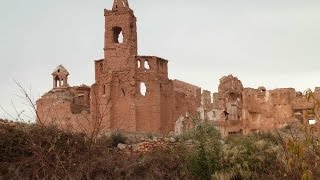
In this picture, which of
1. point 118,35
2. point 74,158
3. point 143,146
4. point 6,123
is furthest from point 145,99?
point 74,158

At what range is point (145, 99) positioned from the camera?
42.2 metres

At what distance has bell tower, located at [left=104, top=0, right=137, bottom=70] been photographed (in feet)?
140

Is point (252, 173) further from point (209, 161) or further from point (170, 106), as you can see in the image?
point (170, 106)

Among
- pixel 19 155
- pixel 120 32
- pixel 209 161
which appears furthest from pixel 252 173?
pixel 120 32

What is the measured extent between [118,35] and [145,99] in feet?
19.4

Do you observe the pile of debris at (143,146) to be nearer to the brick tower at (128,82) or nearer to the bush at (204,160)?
the bush at (204,160)

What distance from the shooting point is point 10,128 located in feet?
51.8

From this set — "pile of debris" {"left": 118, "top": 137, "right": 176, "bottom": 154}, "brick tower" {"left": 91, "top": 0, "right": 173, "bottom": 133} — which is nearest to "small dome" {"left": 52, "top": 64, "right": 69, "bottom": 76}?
"brick tower" {"left": 91, "top": 0, "right": 173, "bottom": 133}

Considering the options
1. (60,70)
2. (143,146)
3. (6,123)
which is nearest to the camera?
(6,123)

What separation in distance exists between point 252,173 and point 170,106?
29.1 m

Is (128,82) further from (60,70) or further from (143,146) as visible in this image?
(143,146)

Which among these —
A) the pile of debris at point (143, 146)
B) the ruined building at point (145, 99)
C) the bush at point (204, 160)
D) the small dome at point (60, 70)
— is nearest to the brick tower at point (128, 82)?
the ruined building at point (145, 99)

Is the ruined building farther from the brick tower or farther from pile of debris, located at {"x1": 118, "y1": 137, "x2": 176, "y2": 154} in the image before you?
pile of debris, located at {"x1": 118, "y1": 137, "x2": 176, "y2": 154}

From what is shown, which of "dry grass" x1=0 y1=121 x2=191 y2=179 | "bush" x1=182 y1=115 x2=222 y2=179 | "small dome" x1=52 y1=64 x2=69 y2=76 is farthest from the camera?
"small dome" x1=52 y1=64 x2=69 y2=76
